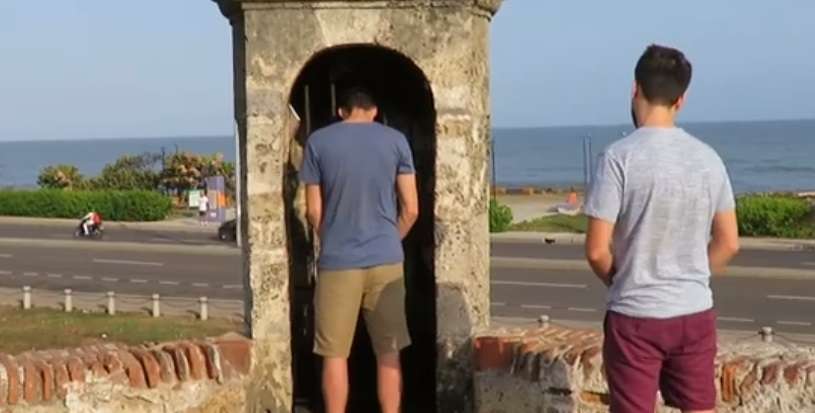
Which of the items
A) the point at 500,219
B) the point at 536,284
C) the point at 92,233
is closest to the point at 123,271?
the point at 92,233

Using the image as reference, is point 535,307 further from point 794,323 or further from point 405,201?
point 405,201

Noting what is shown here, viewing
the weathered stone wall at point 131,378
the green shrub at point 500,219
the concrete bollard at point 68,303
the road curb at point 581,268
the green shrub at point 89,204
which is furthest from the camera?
the green shrub at point 89,204

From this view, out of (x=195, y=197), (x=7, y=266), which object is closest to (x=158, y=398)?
(x=7, y=266)

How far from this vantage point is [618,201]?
460 centimetres

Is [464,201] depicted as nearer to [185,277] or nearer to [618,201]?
[618,201]

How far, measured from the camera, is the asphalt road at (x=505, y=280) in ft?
68.4

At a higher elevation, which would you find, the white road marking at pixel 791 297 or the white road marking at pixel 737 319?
the white road marking at pixel 791 297

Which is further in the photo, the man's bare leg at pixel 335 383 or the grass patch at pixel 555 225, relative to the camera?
the grass patch at pixel 555 225

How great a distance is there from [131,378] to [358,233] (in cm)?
128

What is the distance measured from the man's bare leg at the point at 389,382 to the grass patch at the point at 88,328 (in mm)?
11114

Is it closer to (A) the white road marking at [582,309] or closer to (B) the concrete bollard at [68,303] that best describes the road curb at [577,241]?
(A) the white road marking at [582,309]

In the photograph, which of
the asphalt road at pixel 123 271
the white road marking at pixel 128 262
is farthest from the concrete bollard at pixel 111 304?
the white road marking at pixel 128 262

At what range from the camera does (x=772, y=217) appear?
34.1m

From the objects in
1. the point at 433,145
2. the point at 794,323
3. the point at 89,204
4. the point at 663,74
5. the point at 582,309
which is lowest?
the point at 794,323
